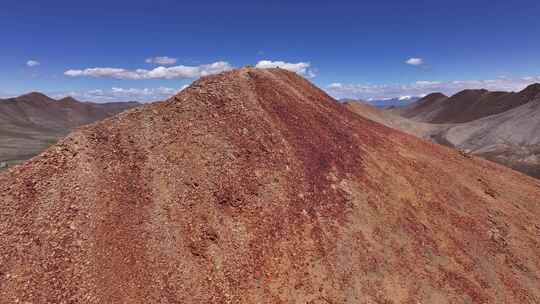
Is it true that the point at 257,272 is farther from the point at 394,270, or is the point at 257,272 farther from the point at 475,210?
the point at 475,210

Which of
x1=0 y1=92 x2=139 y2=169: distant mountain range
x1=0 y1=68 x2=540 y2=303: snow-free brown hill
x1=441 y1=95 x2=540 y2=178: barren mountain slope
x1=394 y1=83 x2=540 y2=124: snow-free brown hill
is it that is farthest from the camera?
x1=394 y1=83 x2=540 y2=124: snow-free brown hill

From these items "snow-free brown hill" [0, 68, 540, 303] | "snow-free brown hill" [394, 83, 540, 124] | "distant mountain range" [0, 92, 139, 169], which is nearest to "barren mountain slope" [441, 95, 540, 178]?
"snow-free brown hill" [394, 83, 540, 124]

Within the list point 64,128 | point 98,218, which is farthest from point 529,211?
point 64,128

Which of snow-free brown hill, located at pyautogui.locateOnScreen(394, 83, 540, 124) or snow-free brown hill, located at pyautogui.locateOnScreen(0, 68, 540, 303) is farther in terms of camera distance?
snow-free brown hill, located at pyautogui.locateOnScreen(394, 83, 540, 124)

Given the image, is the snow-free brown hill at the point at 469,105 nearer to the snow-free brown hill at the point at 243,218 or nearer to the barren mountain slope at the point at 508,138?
the barren mountain slope at the point at 508,138

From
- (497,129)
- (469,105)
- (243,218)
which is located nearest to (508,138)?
(497,129)

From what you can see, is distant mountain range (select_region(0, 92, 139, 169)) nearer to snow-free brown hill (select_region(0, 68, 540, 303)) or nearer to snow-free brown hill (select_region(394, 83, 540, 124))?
snow-free brown hill (select_region(0, 68, 540, 303))
